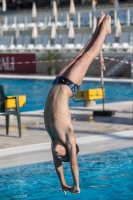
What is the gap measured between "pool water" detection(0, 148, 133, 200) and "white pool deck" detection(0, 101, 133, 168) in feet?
1.23

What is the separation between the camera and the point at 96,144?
9.55 metres

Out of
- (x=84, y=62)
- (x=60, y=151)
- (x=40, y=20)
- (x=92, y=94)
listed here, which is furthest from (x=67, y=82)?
Answer: (x=40, y=20)

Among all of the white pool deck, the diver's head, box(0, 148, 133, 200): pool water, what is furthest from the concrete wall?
the diver's head

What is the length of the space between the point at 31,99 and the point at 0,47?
1580 centimetres

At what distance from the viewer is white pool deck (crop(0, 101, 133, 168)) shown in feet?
28.6

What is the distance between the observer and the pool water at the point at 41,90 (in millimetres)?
19111

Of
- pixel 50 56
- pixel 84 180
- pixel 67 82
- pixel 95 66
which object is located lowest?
pixel 95 66

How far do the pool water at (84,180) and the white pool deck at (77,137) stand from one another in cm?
37

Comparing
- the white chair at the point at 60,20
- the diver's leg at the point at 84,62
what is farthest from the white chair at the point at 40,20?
the diver's leg at the point at 84,62

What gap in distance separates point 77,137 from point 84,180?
2.84 metres

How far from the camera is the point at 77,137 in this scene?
10195 mm

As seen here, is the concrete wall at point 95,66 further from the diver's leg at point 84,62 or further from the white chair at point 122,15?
the diver's leg at point 84,62

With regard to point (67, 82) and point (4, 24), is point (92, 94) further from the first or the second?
point (4, 24)

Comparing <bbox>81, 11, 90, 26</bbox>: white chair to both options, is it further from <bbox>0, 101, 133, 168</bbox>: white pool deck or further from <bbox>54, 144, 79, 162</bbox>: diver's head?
<bbox>54, 144, 79, 162</bbox>: diver's head
